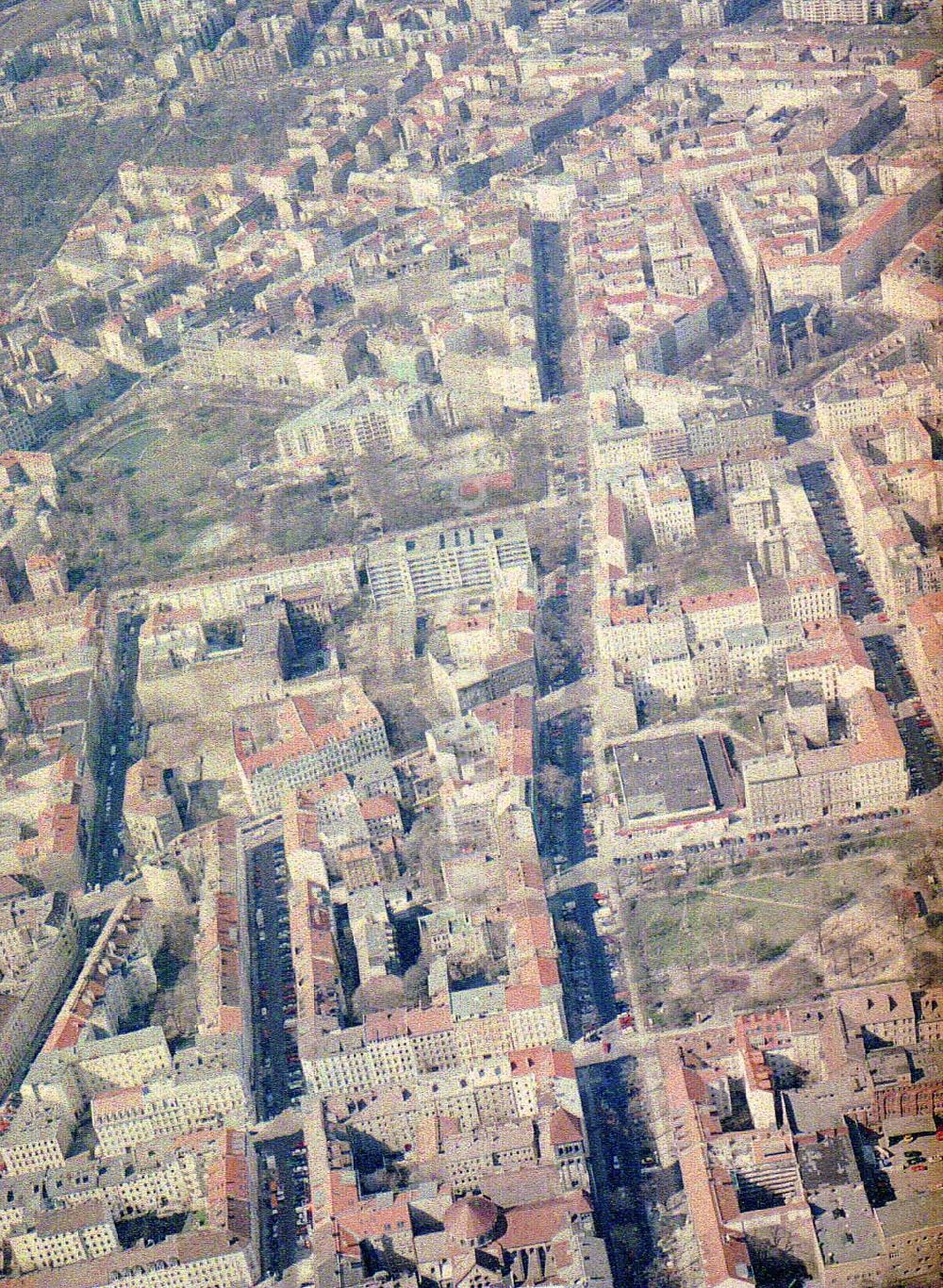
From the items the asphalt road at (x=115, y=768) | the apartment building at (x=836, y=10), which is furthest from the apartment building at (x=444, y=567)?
the apartment building at (x=836, y=10)

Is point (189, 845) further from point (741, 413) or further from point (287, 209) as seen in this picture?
point (287, 209)

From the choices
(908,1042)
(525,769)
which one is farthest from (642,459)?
(908,1042)

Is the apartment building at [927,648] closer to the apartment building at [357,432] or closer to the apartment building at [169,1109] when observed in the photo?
the apartment building at [169,1109]

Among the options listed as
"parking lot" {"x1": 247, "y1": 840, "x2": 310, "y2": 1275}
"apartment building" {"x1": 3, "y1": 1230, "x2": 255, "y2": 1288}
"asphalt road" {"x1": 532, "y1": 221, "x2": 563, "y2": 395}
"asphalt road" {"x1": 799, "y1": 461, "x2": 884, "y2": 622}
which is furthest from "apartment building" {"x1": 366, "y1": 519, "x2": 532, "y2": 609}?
"apartment building" {"x1": 3, "y1": 1230, "x2": 255, "y2": 1288}

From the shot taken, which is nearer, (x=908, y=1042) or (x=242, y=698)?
(x=908, y=1042)

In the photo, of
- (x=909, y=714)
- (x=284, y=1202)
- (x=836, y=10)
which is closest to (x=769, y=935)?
(x=909, y=714)

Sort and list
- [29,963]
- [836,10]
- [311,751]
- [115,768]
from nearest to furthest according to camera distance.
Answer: [29,963]
[311,751]
[115,768]
[836,10]

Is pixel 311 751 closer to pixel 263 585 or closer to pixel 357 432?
pixel 263 585
